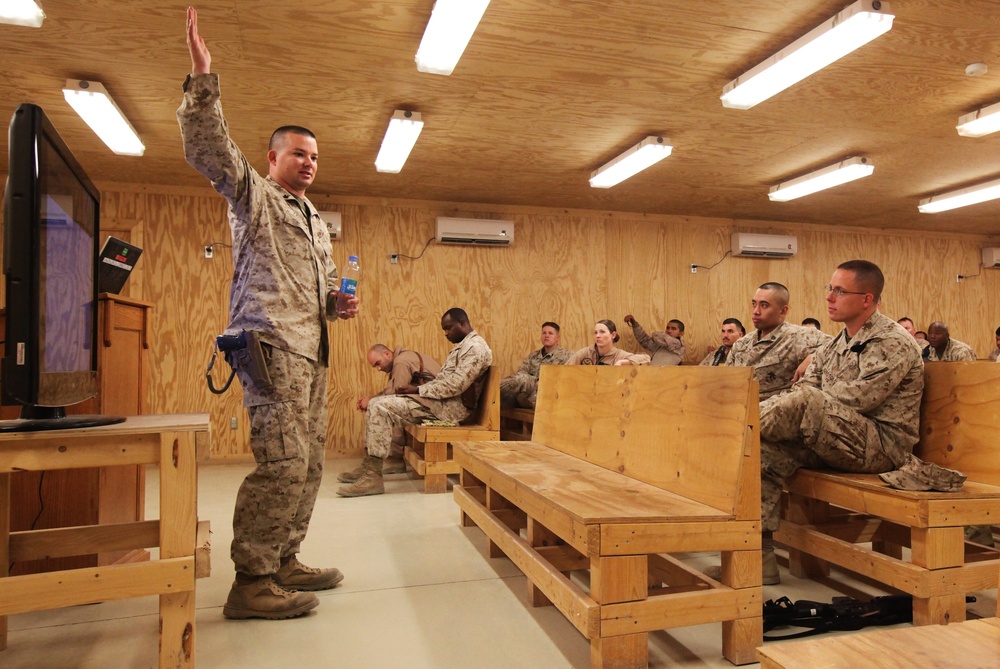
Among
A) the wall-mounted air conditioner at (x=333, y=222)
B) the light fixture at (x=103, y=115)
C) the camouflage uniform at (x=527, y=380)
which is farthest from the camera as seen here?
the wall-mounted air conditioner at (x=333, y=222)

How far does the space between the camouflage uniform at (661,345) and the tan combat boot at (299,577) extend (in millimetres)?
5108

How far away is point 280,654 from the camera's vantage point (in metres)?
1.92

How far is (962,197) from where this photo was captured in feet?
20.9

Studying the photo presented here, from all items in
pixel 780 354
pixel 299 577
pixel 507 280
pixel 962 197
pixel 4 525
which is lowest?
pixel 299 577

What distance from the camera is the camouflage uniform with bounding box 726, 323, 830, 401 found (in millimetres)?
3453

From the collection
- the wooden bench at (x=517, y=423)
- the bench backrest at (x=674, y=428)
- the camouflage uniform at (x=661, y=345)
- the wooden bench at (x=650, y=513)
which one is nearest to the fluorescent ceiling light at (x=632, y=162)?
the camouflage uniform at (x=661, y=345)

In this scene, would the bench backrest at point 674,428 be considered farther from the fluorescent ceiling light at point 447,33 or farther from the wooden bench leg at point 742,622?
the fluorescent ceiling light at point 447,33

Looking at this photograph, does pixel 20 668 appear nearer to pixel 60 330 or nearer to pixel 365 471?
pixel 60 330

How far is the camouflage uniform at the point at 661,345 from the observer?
700 centimetres

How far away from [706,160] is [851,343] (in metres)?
3.20

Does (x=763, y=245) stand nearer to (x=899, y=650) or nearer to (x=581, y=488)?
(x=581, y=488)

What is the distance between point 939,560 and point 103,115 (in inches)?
201

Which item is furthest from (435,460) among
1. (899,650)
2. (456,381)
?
(899,650)

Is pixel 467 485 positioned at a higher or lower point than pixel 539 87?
lower
